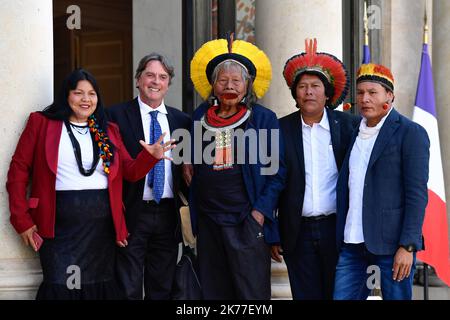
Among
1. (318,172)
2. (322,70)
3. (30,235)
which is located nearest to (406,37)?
(322,70)

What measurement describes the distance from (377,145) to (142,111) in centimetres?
153

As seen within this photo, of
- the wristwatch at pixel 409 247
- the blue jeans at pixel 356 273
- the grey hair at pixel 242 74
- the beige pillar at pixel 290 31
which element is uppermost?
the beige pillar at pixel 290 31

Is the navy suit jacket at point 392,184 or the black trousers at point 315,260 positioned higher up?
the navy suit jacket at point 392,184

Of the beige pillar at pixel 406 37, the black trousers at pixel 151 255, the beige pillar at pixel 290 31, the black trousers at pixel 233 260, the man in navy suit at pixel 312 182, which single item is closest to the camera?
the black trousers at pixel 233 260

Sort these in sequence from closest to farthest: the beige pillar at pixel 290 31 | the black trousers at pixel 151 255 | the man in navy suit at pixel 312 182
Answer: the man in navy suit at pixel 312 182, the black trousers at pixel 151 255, the beige pillar at pixel 290 31

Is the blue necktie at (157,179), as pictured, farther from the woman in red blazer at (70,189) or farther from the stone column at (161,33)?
the stone column at (161,33)

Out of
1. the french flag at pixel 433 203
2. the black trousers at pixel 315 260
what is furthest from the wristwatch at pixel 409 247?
the french flag at pixel 433 203

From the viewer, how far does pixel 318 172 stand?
566cm

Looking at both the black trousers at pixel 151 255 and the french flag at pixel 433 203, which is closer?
the black trousers at pixel 151 255

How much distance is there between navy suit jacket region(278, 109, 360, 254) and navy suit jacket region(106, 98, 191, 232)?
0.67 m

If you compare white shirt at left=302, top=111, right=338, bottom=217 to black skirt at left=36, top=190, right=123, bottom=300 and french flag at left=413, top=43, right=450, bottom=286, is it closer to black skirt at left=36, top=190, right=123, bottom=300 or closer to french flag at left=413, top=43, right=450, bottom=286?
black skirt at left=36, top=190, right=123, bottom=300

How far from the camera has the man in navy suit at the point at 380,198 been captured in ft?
17.2

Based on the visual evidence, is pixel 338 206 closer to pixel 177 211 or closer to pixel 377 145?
pixel 377 145

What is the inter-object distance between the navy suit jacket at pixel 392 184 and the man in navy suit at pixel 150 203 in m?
1.25
